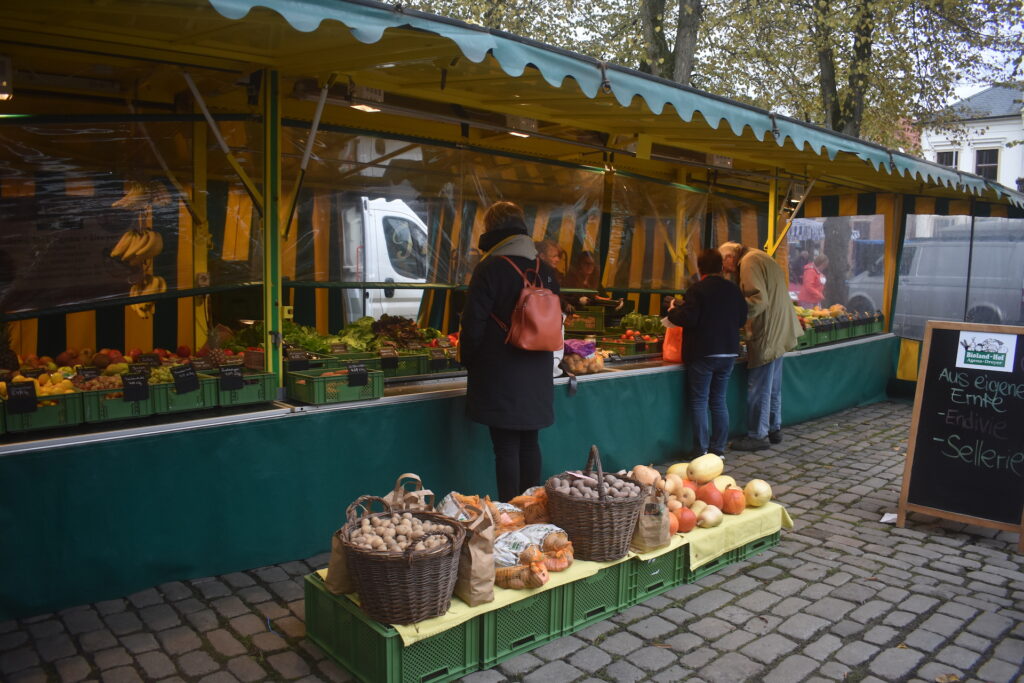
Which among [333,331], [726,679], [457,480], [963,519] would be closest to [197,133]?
[333,331]

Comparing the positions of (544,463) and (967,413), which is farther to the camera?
(544,463)

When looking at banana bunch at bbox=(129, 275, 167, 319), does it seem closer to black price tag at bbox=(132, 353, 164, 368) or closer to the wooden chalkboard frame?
black price tag at bbox=(132, 353, 164, 368)

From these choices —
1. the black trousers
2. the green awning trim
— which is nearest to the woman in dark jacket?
the black trousers

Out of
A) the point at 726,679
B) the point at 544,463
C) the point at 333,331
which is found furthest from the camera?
the point at 333,331

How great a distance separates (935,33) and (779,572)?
1643 cm

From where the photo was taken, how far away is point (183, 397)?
4.23 metres

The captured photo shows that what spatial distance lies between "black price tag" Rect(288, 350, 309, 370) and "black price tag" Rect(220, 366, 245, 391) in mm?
375

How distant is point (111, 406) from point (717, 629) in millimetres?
3225

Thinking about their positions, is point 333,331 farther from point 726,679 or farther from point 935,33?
point 935,33

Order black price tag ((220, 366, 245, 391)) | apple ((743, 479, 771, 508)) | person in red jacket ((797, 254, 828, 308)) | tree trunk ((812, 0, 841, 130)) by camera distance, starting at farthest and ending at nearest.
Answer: tree trunk ((812, 0, 841, 130)) < person in red jacket ((797, 254, 828, 308)) < apple ((743, 479, 771, 508)) < black price tag ((220, 366, 245, 391))

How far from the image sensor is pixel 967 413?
538 centimetres

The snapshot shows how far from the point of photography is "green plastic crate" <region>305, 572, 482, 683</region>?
3.13 metres

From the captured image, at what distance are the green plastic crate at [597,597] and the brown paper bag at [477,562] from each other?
20.6 inches

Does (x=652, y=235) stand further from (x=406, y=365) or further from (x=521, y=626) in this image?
(x=521, y=626)
